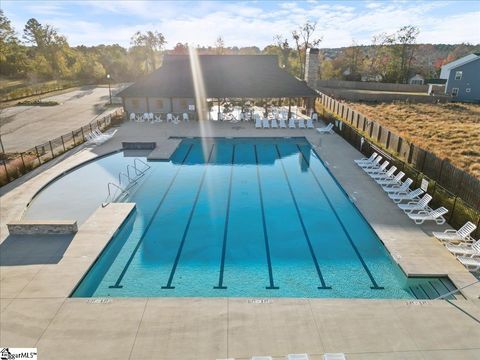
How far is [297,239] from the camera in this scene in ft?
35.4

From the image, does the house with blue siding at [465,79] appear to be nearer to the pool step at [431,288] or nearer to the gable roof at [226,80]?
the gable roof at [226,80]

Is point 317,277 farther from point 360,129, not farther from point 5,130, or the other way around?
point 5,130

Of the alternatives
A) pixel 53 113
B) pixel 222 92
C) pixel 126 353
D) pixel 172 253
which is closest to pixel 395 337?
pixel 126 353

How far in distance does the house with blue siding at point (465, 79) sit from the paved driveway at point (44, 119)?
146 feet

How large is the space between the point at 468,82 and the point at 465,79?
1.84ft

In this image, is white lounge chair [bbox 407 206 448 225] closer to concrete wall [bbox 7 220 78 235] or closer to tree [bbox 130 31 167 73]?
concrete wall [bbox 7 220 78 235]

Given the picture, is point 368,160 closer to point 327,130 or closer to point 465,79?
point 327,130

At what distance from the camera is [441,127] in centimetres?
2494

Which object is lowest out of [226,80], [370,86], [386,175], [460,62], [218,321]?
[218,321]

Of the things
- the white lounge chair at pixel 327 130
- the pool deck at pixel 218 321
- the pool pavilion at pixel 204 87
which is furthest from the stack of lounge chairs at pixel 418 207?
the pool pavilion at pixel 204 87

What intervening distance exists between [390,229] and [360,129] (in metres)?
13.7

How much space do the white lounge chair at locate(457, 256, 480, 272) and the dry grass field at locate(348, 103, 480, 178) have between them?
26.0ft

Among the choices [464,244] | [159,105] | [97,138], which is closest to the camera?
[464,244]
